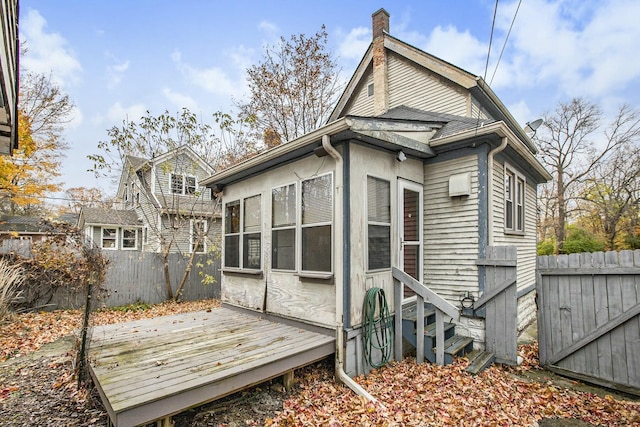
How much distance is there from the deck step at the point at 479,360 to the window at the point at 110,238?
16.2 m

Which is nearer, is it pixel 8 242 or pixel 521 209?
pixel 521 209

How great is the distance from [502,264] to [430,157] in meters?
2.07

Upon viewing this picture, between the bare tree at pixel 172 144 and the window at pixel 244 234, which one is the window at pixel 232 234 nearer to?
the window at pixel 244 234

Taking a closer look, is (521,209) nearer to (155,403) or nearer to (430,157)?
(430,157)

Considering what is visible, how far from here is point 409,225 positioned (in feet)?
18.1

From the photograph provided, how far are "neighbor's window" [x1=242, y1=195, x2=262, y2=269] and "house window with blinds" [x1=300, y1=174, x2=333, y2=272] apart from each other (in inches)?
49.5

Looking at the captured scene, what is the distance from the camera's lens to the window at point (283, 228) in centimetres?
482

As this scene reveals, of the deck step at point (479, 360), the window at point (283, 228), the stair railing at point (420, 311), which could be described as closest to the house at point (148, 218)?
the window at point (283, 228)

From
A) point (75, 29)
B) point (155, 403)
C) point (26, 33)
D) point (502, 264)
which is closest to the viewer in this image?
point (155, 403)

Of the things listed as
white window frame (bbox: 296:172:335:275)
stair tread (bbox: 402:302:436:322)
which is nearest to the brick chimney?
white window frame (bbox: 296:172:335:275)

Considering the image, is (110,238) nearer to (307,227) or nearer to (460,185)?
(307,227)

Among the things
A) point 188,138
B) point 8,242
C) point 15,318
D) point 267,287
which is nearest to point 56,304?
point 15,318

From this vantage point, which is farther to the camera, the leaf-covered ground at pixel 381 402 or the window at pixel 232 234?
the window at pixel 232 234

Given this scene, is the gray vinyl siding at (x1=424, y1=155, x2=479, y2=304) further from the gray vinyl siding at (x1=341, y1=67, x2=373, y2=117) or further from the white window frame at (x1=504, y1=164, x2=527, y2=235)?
the gray vinyl siding at (x1=341, y1=67, x2=373, y2=117)
